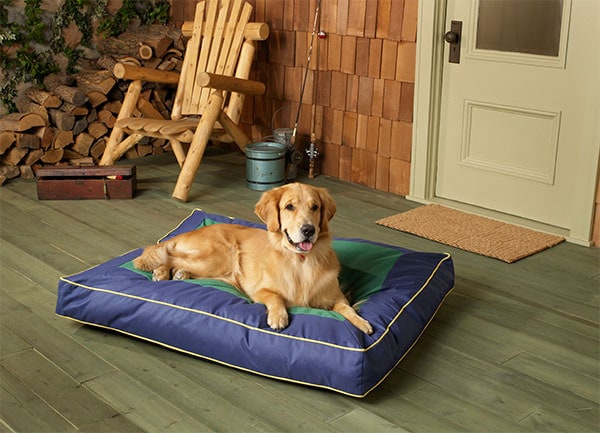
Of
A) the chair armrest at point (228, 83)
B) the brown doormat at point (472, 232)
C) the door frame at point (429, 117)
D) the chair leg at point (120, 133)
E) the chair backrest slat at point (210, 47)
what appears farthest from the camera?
the chair backrest slat at point (210, 47)

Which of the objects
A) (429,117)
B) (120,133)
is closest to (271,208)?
(429,117)

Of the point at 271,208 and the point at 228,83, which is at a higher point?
the point at 228,83

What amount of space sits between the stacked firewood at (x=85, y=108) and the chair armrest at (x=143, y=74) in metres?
0.26

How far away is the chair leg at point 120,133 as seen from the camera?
16.6 ft

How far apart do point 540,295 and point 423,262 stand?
0.59 metres

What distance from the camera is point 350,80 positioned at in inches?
195

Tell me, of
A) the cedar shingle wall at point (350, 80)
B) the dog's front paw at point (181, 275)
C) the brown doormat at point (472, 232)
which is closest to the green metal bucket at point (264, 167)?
the cedar shingle wall at point (350, 80)

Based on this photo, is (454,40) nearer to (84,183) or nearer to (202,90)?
(202,90)

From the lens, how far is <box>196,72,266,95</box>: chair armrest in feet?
14.8

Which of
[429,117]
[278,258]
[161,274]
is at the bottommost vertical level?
[161,274]

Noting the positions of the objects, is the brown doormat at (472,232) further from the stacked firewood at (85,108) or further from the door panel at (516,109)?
the stacked firewood at (85,108)

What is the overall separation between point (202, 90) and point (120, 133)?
0.62 metres

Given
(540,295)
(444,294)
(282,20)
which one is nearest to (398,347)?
(444,294)

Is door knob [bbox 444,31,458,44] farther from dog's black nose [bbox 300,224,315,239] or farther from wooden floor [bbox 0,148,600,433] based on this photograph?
dog's black nose [bbox 300,224,315,239]
